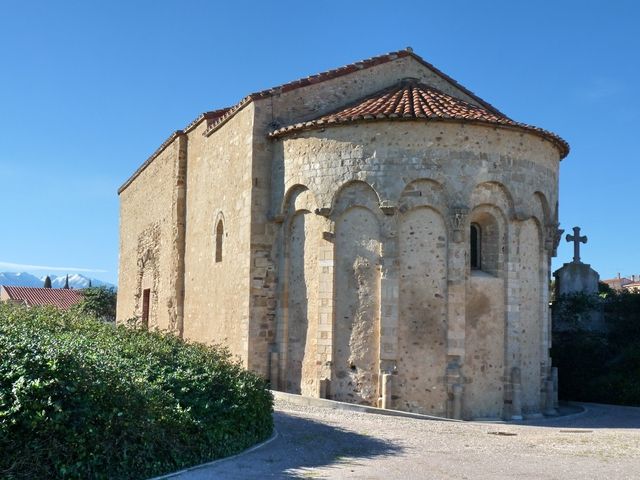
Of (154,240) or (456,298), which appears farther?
(154,240)

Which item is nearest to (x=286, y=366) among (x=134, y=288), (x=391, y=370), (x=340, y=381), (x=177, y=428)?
(x=340, y=381)

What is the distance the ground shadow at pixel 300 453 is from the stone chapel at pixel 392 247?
3516 millimetres

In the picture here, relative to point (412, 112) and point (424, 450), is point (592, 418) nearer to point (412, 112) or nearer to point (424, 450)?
point (424, 450)

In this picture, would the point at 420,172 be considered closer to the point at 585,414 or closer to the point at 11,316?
the point at 585,414

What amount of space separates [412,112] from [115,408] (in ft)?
31.7

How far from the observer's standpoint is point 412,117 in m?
15.5

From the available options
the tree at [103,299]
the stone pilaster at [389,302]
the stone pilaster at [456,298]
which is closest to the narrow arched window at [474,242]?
the stone pilaster at [456,298]

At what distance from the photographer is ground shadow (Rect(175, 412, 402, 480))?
886 cm

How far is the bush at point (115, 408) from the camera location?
25.4ft

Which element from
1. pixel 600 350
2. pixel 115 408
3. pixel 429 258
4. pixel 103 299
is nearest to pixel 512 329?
pixel 429 258

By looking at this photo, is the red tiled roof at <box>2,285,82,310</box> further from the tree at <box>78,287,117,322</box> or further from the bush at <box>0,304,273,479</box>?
the bush at <box>0,304,273,479</box>

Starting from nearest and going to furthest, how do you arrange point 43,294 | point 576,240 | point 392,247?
point 392,247
point 576,240
point 43,294

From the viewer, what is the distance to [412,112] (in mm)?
15609

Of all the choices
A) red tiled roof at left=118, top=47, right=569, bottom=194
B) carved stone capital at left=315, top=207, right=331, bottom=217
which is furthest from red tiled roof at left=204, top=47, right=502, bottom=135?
carved stone capital at left=315, top=207, right=331, bottom=217
